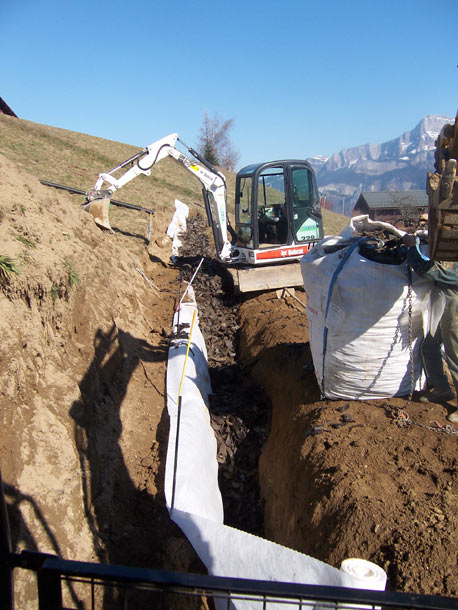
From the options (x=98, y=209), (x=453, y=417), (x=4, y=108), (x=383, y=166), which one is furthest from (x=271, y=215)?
(x=383, y=166)

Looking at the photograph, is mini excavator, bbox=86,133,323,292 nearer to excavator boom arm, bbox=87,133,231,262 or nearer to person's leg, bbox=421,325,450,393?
excavator boom arm, bbox=87,133,231,262

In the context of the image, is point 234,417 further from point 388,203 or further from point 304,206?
point 388,203

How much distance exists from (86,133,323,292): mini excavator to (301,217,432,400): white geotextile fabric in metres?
4.82

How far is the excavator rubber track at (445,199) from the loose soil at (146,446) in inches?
63.1

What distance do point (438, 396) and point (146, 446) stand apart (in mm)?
3118

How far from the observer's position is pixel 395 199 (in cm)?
2362

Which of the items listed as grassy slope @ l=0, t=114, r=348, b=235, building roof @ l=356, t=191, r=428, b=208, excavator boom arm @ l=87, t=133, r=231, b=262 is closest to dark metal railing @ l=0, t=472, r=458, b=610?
excavator boom arm @ l=87, t=133, r=231, b=262

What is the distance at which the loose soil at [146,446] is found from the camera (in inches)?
121

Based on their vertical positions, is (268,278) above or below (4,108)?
below

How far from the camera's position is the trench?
4.74 meters

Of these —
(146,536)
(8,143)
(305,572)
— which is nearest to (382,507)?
(305,572)

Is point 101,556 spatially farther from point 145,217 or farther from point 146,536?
point 145,217

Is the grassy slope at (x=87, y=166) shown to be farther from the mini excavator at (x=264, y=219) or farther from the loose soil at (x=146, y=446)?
the loose soil at (x=146, y=446)

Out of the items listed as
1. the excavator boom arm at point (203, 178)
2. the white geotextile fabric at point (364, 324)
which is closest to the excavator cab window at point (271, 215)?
the excavator boom arm at point (203, 178)
